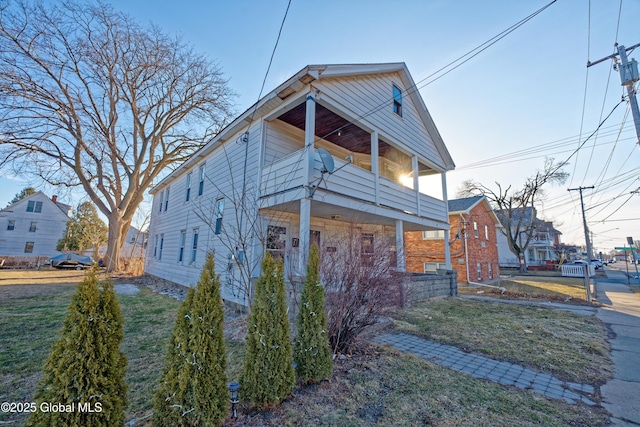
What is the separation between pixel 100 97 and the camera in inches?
671

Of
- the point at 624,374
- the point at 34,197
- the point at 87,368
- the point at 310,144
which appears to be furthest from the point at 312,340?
the point at 34,197

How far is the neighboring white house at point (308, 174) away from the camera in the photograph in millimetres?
6766

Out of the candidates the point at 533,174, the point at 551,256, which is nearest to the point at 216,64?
the point at 533,174

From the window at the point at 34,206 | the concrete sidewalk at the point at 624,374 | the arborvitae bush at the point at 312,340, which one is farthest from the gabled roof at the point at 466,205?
the window at the point at 34,206

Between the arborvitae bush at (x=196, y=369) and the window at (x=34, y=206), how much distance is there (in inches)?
1682

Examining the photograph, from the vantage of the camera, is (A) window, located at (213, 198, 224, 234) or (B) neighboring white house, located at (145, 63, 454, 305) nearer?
(B) neighboring white house, located at (145, 63, 454, 305)

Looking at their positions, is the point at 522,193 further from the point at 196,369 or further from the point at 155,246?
the point at 155,246

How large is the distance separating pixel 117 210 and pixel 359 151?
17.2 meters

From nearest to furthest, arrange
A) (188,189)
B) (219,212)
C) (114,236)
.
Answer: (219,212) < (188,189) < (114,236)

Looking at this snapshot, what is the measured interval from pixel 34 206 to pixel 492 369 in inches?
1767

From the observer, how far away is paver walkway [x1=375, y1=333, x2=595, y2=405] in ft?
11.5

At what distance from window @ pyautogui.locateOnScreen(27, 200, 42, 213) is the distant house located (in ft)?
167

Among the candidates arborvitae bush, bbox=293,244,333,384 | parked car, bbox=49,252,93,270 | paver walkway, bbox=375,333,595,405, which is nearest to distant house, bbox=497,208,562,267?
paver walkway, bbox=375,333,595,405

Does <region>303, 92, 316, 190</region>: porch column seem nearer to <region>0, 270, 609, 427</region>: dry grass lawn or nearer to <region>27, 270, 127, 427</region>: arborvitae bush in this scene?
<region>0, 270, 609, 427</region>: dry grass lawn
